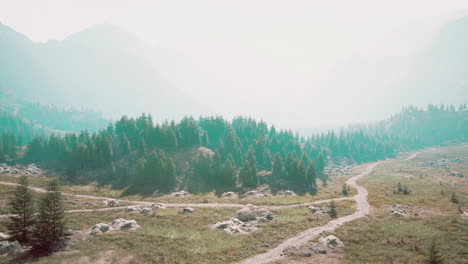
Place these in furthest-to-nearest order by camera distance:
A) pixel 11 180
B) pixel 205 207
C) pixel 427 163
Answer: pixel 427 163, pixel 11 180, pixel 205 207

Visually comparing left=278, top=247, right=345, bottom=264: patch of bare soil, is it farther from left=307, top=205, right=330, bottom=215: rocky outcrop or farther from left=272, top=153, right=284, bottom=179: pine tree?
left=272, top=153, right=284, bottom=179: pine tree

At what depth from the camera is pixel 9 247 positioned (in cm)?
2862

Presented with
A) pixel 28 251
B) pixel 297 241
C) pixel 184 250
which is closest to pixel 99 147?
pixel 28 251

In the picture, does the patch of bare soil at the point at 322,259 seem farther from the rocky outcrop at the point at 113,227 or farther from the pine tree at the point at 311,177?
the pine tree at the point at 311,177

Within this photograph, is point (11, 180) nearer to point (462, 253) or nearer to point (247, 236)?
point (247, 236)

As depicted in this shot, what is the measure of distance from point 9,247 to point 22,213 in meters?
4.73

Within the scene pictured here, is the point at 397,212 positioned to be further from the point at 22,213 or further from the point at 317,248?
the point at 22,213

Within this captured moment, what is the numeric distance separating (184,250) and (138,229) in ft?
42.0

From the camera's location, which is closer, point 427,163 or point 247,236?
point 247,236

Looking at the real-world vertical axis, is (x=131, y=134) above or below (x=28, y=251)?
above

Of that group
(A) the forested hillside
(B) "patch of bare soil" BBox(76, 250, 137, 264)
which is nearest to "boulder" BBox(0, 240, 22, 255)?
(B) "patch of bare soil" BBox(76, 250, 137, 264)

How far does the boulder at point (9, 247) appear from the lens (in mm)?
28125

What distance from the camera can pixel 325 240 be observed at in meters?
34.0

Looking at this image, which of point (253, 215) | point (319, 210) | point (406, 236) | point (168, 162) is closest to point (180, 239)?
point (253, 215)
